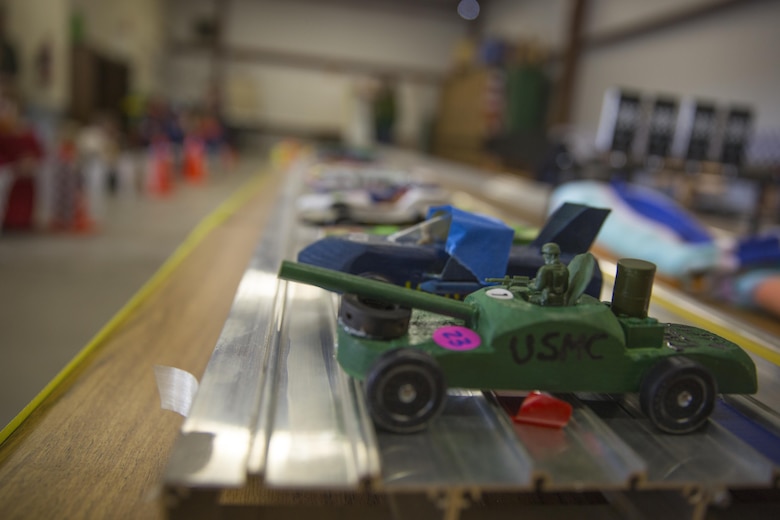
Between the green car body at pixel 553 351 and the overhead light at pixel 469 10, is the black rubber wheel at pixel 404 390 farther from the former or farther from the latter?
the overhead light at pixel 469 10

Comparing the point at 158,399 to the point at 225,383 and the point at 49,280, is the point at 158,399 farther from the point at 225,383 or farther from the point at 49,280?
the point at 49,280

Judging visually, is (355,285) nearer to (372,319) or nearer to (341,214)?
(372,319)

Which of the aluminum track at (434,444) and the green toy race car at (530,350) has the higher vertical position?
the green toy race car at (530,350)

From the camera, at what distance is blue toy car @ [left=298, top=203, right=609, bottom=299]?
1002mm

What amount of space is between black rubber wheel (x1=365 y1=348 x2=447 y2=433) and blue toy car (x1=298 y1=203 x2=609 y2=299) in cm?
33

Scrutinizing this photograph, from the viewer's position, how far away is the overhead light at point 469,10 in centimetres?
1331

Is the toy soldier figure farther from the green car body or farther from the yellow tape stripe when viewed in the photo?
the yellow tape stripe

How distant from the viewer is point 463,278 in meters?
1.02

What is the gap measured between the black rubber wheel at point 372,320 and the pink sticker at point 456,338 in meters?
0.04

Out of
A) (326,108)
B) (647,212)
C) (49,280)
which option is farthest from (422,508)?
(326,108)

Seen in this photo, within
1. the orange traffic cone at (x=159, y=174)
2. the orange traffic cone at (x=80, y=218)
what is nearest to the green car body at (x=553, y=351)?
the orange traffic cone at (x=80, y=218)

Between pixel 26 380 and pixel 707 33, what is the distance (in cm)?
663

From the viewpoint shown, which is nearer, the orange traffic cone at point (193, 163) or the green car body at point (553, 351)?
the green car body at point (553, 351)

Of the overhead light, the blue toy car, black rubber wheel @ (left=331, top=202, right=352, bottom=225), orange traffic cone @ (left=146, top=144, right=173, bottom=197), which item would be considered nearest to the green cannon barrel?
the blue toy car
